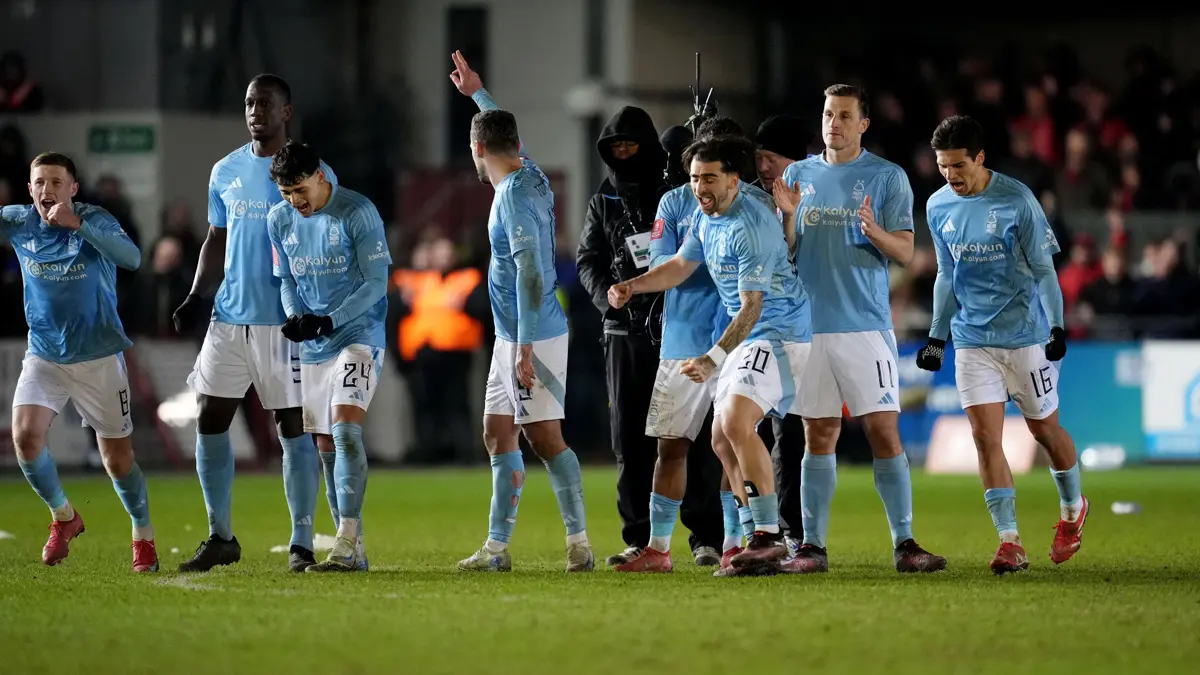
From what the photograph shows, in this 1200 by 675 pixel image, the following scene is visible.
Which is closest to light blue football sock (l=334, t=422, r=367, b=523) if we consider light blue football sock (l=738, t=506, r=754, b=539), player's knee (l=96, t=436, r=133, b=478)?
player's knee (l=96, t=436, r=133, b=478)

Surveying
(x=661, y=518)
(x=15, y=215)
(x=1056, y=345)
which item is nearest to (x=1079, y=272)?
(x=1056, y=345)

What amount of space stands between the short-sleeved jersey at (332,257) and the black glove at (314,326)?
227 millimetres

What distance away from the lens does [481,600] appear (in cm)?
853

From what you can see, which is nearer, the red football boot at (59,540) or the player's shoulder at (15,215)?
the player's shoulder at (15,215)

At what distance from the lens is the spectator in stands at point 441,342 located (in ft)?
68.3

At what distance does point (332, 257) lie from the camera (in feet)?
32.7

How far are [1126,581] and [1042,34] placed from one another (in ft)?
69.9

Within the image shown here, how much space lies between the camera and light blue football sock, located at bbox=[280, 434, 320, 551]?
10.1m

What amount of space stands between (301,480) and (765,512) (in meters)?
2.49

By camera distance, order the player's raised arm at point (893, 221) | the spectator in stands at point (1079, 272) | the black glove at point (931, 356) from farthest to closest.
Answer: the spectator in stands at point (1079, 272) < the black glove at point (931, 356) < the player's raised arm at point (893, 221)

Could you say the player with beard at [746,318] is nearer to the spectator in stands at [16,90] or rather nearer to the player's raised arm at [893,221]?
the player's raised arm at [893,221]

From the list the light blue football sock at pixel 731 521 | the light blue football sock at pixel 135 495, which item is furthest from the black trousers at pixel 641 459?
the light blue football sock at pixel 135 495

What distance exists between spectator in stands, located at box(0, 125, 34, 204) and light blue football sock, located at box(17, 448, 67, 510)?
12500 mm

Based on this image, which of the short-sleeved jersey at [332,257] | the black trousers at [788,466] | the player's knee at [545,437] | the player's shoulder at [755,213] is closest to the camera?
the player's shoulder at [755,213]
